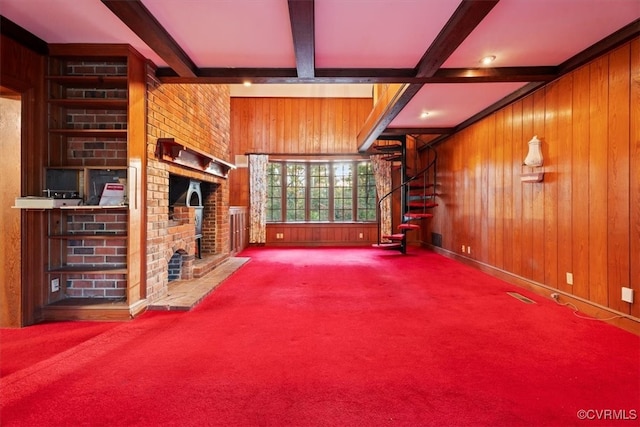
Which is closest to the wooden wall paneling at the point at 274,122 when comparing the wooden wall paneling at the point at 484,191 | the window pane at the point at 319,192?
the window pane at the point at 319,192

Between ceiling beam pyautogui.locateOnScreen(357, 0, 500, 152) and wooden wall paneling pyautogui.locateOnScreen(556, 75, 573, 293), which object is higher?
ceiling beam pyautogui.locateOnScreen(357, 0, 500, 152)

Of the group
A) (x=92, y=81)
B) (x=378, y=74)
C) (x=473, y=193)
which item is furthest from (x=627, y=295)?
(x=92, y=81)

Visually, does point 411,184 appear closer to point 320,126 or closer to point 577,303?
point 320,126

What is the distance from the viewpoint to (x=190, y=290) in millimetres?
3510

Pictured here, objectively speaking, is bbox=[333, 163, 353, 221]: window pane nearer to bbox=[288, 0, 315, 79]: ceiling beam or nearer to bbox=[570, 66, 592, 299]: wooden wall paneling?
bbox=[288, 0, 315, 79]: ceiling beam

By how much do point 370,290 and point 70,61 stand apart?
3.97m

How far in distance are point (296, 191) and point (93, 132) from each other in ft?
18.4

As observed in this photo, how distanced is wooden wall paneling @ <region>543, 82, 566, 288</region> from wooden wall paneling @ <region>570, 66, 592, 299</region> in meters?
0.23

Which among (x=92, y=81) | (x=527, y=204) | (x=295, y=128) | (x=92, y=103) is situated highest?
(x=295, y=128)

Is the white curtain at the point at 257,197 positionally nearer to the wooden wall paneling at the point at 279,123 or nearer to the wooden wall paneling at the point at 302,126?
the wooden wall paneling at the point at 279,123

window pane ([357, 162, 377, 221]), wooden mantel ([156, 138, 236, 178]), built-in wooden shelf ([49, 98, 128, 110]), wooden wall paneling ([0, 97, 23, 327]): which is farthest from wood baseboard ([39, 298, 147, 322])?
window pane ([357, 162, 377, 221])

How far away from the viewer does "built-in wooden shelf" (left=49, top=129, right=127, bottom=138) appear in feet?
8.89

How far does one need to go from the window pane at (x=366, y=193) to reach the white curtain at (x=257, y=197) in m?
2.55

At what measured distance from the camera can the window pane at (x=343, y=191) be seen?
8.15 metres
